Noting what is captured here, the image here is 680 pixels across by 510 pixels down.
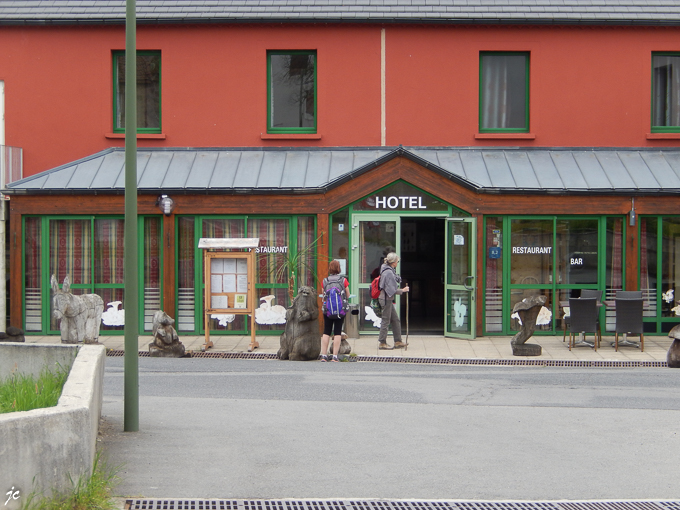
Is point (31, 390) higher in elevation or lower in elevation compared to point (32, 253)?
lower

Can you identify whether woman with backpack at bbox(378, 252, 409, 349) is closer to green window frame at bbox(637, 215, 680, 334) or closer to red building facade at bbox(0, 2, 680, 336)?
red building facade at bbox(0, 2, 680, 336)

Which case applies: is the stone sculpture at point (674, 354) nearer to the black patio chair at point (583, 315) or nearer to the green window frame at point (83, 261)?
the black patio chair at point (583, 315)

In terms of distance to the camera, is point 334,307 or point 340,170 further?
point 340,170

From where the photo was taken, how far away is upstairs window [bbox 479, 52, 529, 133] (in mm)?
17969

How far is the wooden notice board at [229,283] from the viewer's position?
14.6 meters

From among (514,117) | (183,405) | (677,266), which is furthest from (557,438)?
(514,117)

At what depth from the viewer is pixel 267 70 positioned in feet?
58.9

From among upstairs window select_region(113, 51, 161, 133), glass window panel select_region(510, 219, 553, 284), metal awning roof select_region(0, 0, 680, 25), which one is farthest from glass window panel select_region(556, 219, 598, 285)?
upstairs window select_region(113, 51, 161, 133)

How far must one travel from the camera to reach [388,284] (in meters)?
14.5

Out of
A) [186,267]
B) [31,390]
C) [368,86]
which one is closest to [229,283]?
[186,267]

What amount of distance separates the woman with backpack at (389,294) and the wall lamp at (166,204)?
14.5 ft

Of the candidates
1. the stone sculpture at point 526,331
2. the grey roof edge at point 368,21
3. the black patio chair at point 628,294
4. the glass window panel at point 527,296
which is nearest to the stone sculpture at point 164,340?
the stone sculpture at point 526,331

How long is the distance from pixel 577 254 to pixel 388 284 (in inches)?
172

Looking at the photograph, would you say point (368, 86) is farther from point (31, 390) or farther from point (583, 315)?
point (31, 390)
